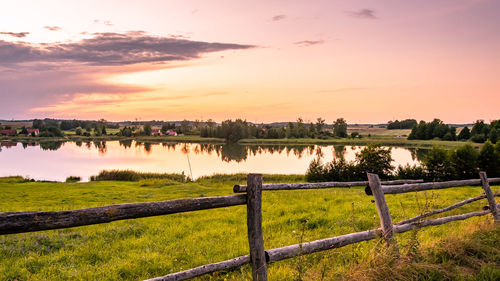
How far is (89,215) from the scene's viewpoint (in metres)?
2.54

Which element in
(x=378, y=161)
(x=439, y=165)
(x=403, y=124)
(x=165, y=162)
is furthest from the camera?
(x=403, y=124)

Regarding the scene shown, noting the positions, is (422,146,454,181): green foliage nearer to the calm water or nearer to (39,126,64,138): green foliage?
the calm water

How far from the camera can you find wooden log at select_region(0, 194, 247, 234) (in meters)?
2.16

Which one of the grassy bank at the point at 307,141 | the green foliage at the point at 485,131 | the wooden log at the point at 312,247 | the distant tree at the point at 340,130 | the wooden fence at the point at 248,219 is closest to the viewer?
the wooden fence at the point at 248,219

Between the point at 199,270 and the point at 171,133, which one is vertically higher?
the point at 171,133

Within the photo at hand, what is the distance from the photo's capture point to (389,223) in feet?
15.3

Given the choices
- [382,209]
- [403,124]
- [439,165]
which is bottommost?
[439,165]

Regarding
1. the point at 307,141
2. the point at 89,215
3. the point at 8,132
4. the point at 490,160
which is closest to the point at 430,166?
the point at 490,160

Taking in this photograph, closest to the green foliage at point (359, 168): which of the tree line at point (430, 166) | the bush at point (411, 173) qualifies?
the tree line at point (430, 166)

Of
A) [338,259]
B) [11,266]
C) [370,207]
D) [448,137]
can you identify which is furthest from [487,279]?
[448,137]

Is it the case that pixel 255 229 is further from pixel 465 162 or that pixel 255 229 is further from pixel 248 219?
pixel 465 162

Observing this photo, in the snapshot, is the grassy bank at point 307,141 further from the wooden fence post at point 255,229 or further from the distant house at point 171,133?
the wooden fence post at point 255,229

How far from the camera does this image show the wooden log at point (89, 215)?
85.0 inches

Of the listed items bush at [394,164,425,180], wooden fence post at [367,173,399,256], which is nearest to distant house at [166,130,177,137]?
bush at [394,164,425,180]
